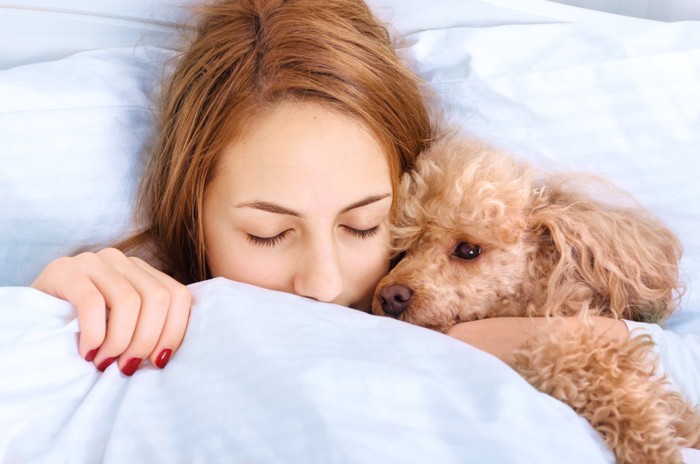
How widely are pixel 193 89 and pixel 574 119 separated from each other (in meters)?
0.93

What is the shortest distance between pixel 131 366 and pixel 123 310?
0.10 metres

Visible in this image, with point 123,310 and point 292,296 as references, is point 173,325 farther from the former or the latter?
point 292,296

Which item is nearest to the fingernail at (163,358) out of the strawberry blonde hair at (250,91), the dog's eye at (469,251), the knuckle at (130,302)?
the knuckle at (130,302)

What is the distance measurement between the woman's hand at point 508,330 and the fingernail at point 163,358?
600mm

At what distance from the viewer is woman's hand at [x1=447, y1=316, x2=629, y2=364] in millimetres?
1454

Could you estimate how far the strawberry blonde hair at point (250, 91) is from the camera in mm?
1639

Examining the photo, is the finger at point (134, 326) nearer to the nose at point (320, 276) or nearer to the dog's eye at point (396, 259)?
the nose at point (320, 276)

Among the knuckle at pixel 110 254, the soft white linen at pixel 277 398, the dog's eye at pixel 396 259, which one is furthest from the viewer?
the dog's eye at pixel 396 259

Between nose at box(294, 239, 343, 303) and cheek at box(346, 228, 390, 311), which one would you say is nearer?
nose at box(294, 239, 343, 303)

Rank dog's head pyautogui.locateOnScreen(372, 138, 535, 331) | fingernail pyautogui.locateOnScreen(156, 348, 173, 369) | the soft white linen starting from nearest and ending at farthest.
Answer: the soft white linen → fingernail pyautogui.locateOnScreen(156, 348, 173, 369) → dog's head pyautogui.locateOnScreen(372, 138, 535, 331)

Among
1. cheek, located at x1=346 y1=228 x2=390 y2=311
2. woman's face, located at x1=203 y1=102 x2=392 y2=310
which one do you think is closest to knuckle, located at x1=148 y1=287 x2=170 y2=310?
woman's face, located at x1=203 y1=102 x2=392 y2=310

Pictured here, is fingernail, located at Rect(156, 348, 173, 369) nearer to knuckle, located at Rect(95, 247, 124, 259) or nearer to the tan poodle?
knuckle, located at Rect(95, 247, 124, 259)

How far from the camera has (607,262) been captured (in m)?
1.61

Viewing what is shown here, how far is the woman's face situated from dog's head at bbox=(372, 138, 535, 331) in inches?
4.0
